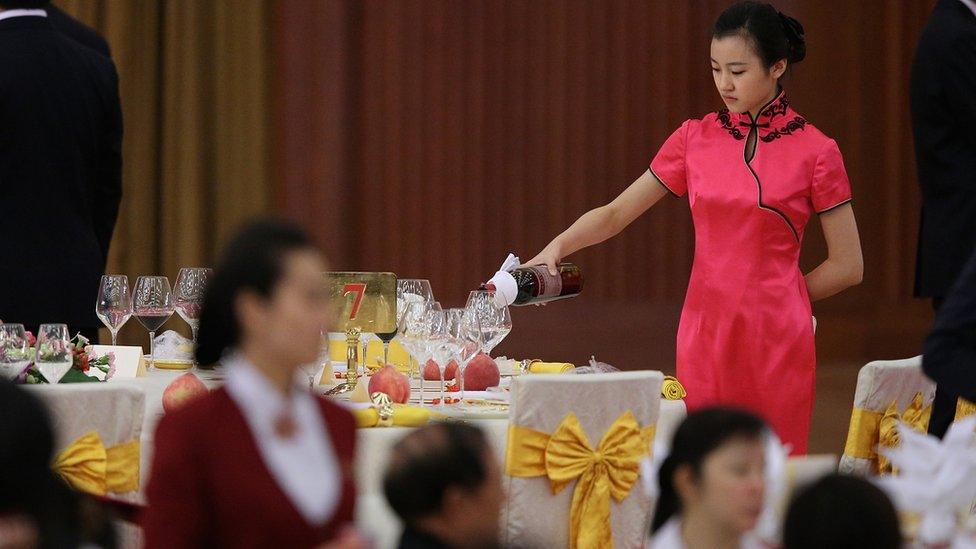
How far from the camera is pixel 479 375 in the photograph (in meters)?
3.15

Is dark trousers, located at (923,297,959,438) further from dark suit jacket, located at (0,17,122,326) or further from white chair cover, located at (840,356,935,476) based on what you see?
dark suit jacket, located at (0,17,122,326)

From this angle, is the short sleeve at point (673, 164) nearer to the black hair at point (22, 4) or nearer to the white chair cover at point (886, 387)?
the white chair cover at point (886, 387)

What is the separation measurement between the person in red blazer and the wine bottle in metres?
1.65

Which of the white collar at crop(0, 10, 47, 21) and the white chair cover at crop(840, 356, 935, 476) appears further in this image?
the white collar at crop(0, 10, 47, 21)

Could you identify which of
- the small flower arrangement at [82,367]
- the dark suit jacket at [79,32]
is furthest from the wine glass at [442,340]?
the dark suit jacket at [79,32]

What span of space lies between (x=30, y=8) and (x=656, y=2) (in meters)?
3.69

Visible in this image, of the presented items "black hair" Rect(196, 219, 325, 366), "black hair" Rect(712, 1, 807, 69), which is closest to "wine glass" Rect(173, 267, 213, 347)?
"black hair" Rect(712, 1, 807, 69)

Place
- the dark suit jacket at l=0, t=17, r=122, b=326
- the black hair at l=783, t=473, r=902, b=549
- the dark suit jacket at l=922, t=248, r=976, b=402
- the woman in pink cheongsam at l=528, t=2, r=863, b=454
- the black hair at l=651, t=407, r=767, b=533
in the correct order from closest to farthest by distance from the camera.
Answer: the black hair at l=783, t=473, r=902, b=549 < the black hair at l=651, t=407, r=767, b=533 < the dark suit jacket at l=922, t=248, r=976, b=402 < the woman in pink cheongsam at l=528, t=2, r=863, b=454 < the dark suit jacket at l=0, t=17, r=122, b=326

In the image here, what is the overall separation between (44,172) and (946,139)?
2365 mm

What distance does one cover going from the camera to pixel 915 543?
5.38 feet

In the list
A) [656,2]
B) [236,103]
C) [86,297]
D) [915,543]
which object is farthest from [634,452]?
[656,2]

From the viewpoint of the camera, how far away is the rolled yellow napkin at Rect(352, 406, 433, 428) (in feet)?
8.56

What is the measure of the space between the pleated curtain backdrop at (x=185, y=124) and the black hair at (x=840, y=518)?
5.08 m

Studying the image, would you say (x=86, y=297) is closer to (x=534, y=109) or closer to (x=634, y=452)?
(x=634, y=452)
